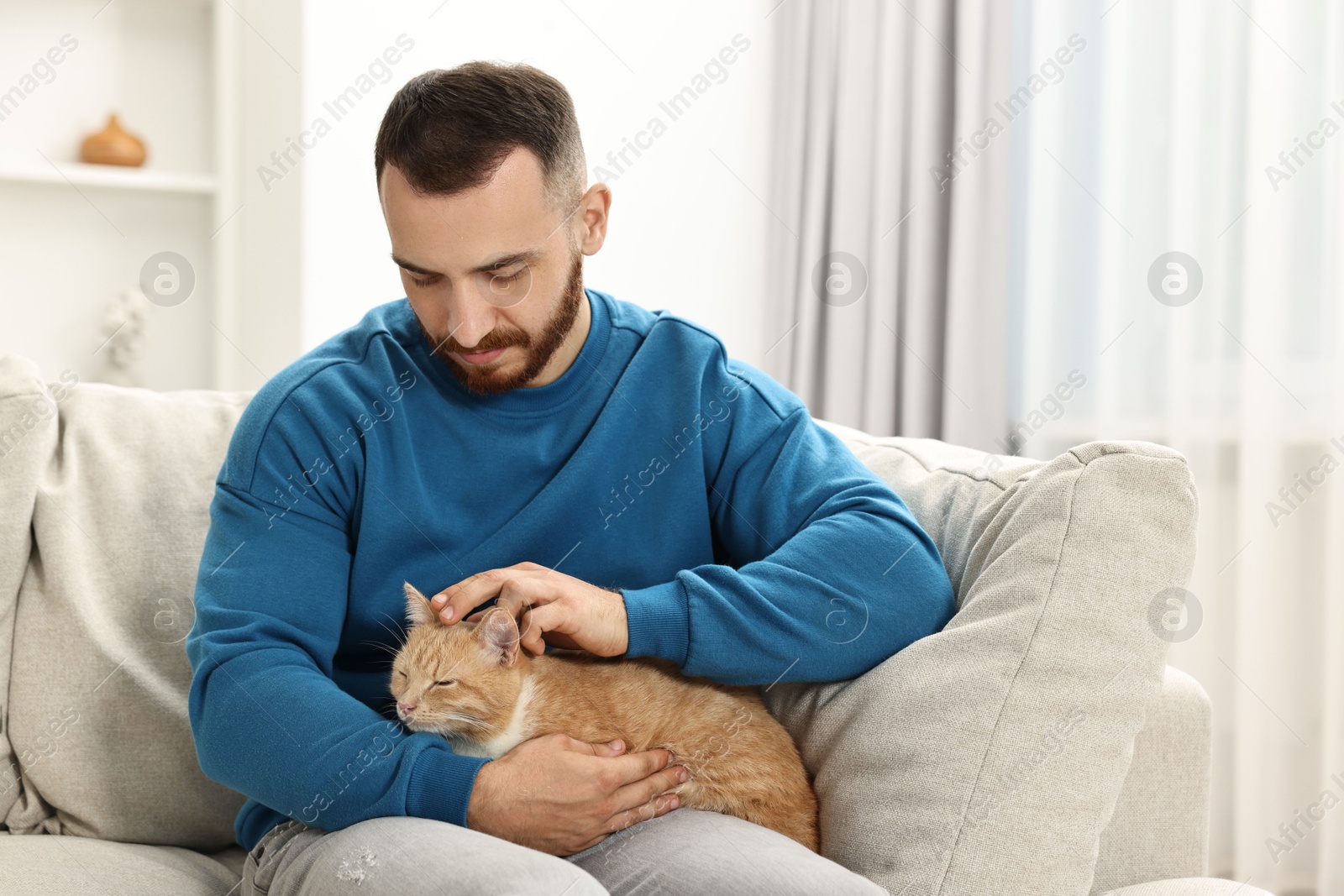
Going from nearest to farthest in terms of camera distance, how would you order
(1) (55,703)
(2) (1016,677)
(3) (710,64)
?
1. (2) (1016,677)
2. (1) (55,703)
3. (3) (710,64)

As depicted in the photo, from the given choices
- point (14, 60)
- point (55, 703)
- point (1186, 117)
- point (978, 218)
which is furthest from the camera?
point (14, 60)

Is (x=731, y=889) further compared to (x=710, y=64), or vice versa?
(x=710, y=64)

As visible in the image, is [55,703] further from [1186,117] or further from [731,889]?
[1186,117]

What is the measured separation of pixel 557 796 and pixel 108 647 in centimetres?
73

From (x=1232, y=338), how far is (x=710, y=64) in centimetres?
176

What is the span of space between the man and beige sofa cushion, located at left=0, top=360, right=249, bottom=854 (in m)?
0.18

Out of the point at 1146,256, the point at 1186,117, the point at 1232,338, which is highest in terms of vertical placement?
the point at 1186,117

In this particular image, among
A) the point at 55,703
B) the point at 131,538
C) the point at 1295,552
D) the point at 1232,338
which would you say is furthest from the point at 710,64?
the point at 55,703

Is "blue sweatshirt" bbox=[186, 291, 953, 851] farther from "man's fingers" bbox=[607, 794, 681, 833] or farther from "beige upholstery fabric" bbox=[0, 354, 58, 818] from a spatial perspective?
"beige upholstery fabric" bbox=[0, 354, 58, 818]

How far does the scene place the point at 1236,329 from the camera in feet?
7.40

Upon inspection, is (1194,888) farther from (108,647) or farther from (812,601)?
(108,647)

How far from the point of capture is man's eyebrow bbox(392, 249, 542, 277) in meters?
1.28

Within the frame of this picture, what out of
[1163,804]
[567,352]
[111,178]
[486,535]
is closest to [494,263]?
[567,352]

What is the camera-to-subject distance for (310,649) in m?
1.24
